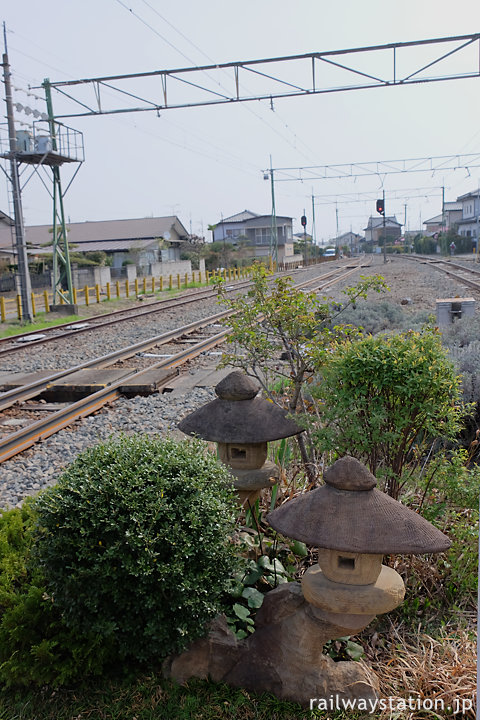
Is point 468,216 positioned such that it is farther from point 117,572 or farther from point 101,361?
point 117,572

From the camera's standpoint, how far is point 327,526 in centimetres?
286

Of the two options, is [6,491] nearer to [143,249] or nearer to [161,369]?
[161,369]

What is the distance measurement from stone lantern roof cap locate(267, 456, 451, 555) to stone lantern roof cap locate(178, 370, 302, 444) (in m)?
0.94

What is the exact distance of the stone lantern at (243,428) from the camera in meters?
3.99

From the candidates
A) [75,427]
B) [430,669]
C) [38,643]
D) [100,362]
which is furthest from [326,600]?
[100,362]

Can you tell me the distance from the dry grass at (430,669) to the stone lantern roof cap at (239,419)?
1337 mm

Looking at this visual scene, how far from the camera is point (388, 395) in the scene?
391 cm

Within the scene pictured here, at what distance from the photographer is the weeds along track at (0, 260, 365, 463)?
8.03m

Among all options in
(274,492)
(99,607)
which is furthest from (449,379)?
(99,607)

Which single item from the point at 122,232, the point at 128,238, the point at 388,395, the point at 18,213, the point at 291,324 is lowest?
the point at 388,395

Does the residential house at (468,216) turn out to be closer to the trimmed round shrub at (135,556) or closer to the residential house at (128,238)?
the residential house at (128,238)

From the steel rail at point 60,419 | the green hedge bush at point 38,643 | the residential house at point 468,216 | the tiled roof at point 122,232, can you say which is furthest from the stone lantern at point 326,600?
the residential house at point 468,216

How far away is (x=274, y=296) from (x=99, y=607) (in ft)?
8.69

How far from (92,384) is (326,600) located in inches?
314
